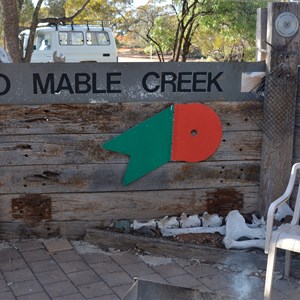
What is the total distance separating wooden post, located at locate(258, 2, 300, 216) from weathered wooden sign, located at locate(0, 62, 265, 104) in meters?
0.18

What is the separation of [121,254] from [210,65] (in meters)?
1.79

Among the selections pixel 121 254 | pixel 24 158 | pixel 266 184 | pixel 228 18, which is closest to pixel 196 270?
pixel 121 254

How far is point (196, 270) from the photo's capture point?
13.4 feet

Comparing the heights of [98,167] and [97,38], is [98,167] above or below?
below

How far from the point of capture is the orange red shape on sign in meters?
4.57

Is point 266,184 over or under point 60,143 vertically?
under

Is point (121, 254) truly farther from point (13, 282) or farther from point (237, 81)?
point (237, 81)

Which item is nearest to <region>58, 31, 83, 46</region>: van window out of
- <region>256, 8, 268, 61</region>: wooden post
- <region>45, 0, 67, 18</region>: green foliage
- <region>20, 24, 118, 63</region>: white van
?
<region>20, 24, 118, 63</region>: white van

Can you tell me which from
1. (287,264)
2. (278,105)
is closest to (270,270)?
(287,264)

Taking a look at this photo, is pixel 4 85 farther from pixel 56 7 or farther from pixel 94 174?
pixel 56 7

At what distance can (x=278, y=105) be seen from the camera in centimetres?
455

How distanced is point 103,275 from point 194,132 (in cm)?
147

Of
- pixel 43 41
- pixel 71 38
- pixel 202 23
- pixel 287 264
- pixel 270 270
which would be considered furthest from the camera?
pixel 43 41

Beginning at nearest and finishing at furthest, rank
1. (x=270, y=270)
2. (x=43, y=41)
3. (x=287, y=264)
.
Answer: (x=270, y=270) → (x=287, y=264) → (x=43, y=41)
